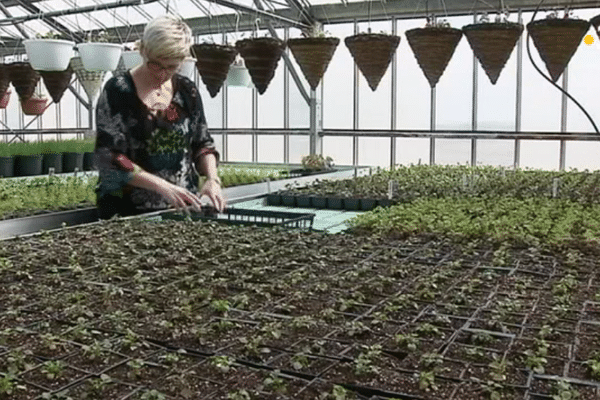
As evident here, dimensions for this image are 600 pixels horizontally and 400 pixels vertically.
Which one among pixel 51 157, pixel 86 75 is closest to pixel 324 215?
pixel 86 75

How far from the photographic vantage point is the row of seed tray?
5.12ft

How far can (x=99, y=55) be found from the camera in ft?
18.2

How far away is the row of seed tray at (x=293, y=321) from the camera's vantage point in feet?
5.12

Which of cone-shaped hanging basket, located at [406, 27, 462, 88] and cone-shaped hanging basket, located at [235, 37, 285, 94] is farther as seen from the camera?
cone-shaped hanging basket, located at [235, 37, 285, 94]

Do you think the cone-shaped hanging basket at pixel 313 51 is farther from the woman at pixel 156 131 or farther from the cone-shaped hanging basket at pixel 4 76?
the cone-shaped hanging basket at pixel 4 76

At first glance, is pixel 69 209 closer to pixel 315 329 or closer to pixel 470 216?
pixel 470 216

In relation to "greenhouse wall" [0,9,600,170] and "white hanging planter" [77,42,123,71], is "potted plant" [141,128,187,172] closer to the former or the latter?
"white hanging planter" [77,42,123,71]

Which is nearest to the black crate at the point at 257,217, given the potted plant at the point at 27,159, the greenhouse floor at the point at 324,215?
the greenhouse floor at the point at 324,215

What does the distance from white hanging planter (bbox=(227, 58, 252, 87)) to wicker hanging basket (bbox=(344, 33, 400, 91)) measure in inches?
131

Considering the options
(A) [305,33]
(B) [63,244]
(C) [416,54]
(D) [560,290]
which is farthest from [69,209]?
(D) [560,290]

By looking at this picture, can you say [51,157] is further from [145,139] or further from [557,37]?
[557,37]

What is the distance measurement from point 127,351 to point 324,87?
1035 centimetres

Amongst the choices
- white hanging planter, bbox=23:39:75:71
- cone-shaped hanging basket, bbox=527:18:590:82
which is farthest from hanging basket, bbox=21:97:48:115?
cone-shaped hanging basket, bbox=527:18:590:82

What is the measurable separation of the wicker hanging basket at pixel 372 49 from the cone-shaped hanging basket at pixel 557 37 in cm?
106
